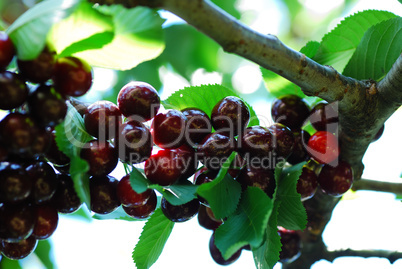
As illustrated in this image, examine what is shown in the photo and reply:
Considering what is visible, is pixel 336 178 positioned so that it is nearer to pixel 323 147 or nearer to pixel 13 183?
pixel 323 147

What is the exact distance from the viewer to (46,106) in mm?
877

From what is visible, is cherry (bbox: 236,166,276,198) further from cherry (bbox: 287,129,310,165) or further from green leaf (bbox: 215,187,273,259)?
cherry (bbox: 287,129,310,165)

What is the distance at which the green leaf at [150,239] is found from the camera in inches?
46.1

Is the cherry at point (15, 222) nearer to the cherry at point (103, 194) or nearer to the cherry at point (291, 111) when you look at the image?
the cherry at point (103, 194)

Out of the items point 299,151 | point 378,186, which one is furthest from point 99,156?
point 378,186

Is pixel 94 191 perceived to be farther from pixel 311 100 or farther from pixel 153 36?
pixel 311 100

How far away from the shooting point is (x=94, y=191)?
104 centimetres

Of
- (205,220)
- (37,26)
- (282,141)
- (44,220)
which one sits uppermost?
(37,26)

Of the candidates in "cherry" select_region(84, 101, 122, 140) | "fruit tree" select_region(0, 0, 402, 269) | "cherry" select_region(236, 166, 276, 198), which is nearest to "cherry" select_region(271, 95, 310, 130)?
"fruit tree" select_region(0, 0, 402, 269)

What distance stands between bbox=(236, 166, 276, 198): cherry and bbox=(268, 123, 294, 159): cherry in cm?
7

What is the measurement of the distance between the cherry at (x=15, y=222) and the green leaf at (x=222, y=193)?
325mm

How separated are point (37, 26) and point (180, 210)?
48cm

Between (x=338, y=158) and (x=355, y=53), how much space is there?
261mm

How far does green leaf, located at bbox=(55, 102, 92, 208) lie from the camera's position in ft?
2.91
